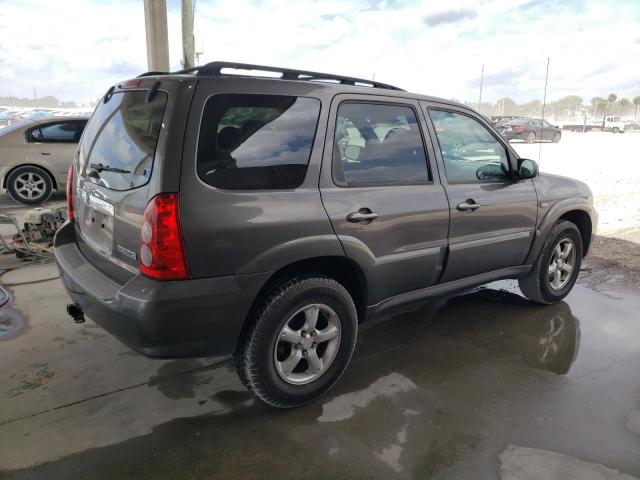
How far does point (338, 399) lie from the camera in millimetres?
3016

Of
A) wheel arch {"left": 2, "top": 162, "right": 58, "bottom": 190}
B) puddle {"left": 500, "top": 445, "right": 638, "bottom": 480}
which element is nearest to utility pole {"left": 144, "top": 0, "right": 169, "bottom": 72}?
wheel arch {"left": 2, "top": 162, "right": 58, "bottom": 190}

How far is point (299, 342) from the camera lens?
2.83 m

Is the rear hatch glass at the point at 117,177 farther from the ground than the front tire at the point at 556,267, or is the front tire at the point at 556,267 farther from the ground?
the rear hatch glass at the point at 117,177

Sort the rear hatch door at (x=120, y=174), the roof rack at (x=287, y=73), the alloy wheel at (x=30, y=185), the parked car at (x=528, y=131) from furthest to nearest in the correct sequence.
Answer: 1. the parked car at (x=528, y=131)
2. the alloy wheel at (x=30, y=185)
3. the roof rack at (x=287, y=73)
4. the rear hatch door at (x=120, y=174)

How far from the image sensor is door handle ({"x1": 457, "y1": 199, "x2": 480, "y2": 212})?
3.46 m

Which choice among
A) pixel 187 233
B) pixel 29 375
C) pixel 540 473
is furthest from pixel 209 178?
pixel 540 473

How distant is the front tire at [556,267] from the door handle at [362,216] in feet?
6.73

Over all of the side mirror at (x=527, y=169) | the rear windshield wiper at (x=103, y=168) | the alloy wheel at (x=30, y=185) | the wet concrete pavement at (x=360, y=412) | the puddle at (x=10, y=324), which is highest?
the rear windshield wiper at (x=103, y=168)

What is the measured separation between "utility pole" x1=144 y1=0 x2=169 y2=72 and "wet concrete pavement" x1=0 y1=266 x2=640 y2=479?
8043 millimetres

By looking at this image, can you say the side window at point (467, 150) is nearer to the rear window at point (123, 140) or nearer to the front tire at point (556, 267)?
the front tire at point (556, 267)

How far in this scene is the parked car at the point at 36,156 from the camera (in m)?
8.52

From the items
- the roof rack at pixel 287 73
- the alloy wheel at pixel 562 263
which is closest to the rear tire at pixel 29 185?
the roof rack at pixel 287 73

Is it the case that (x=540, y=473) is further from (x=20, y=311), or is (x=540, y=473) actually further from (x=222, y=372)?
(x=20, y=311)

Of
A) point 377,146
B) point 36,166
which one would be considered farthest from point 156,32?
point 377,146
